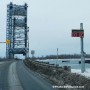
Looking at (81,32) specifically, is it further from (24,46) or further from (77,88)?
(24,46)

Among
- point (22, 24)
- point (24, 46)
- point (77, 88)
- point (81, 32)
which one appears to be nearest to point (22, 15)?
point (22, 24)

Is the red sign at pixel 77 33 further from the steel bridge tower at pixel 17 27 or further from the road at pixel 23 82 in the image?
the steel bridge tower at pixel 17 27

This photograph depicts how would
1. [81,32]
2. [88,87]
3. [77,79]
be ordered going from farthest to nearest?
1. [81,32]
2. [77,79]
3. [88,87]

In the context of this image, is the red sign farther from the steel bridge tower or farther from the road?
the steel bridge tower

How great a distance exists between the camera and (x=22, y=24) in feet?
495

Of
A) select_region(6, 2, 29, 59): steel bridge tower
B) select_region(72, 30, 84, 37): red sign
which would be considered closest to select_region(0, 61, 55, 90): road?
select_region(72, 30, 84, 37): red sign

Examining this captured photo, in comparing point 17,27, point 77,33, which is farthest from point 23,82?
point 17,27

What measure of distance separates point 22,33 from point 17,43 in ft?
16.2

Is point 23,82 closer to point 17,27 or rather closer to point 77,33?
point 77,33

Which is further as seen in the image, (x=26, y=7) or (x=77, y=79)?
(x=26, y=7)

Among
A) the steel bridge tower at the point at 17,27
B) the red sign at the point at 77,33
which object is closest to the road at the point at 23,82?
the red sign at the point at 77,33

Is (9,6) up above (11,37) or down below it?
above

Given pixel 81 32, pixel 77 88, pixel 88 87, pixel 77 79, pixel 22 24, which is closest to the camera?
pixel 88 87

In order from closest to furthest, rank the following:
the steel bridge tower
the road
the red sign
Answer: the road → the red sign → the steel bridge tower
